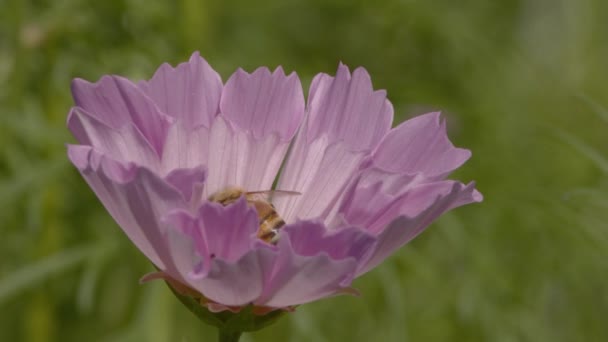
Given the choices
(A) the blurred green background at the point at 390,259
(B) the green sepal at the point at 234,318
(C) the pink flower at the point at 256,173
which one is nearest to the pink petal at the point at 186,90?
(C) the pink flower at the point at 256,173

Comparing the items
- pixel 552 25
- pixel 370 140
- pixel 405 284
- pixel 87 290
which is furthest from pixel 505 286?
pixel 552 25

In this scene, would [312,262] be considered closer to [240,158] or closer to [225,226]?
[225,226]

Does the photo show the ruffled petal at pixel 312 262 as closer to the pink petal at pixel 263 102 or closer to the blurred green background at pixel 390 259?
the pink petal at pixel 263 102

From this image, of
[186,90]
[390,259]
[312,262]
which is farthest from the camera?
[390,259]

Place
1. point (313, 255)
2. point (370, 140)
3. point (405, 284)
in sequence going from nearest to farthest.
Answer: point (313, 255) < point (370, 140) < point (405, 284)

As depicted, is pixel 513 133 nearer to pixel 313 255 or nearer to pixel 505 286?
pixel 505 286

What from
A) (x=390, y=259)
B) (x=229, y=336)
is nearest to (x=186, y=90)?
(x=229, y=336)
